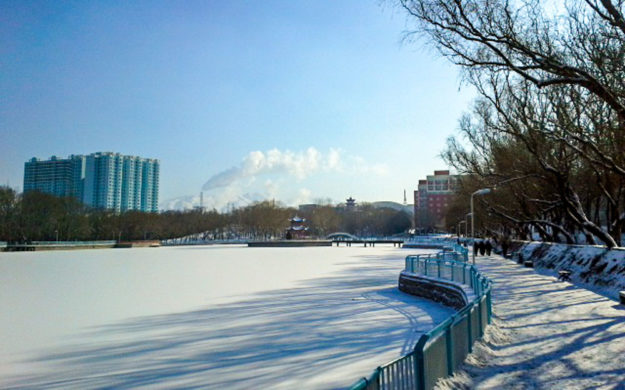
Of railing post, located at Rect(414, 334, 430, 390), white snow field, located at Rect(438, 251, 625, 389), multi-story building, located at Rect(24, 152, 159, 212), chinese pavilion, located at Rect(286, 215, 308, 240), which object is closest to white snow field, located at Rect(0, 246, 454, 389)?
white snow field, located at Rect(438, 251, 625, 389)

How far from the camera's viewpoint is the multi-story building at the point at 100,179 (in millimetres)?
130750

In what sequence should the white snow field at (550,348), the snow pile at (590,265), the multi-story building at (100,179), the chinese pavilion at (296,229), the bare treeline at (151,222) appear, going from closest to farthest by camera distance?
1. the white snow field at (550,348)
2. the snow pile at (590,265)
3. the bare treeline at (151,222)
4. the chinese pavilion at (296,229)
5. the multi-story building at (100,179)

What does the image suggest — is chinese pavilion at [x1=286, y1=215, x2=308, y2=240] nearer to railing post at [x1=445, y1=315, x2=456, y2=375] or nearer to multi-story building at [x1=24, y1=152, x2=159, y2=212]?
multi-story building at [x1=24, y1=152, x2=159, y2=212]

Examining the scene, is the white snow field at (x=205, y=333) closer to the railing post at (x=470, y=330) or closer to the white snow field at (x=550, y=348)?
the railing post at (x=470, y=330)

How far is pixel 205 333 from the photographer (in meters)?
10.9

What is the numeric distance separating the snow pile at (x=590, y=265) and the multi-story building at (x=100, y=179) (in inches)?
4774

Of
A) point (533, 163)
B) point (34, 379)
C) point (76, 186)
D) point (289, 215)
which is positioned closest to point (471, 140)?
point (533, 163)

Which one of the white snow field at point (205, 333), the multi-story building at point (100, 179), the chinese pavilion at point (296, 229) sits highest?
the multi-story building at point (100, 179)

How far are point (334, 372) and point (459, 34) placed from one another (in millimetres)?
10921

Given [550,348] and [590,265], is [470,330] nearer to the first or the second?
[550,348]

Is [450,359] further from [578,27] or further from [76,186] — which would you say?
[76,186]

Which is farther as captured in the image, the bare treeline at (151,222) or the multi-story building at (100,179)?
the multi-story building at (100,179)

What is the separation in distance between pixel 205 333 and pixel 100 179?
143 meters

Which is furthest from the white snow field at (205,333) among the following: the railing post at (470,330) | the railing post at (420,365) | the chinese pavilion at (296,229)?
the chinese pavilion at (296,229)
